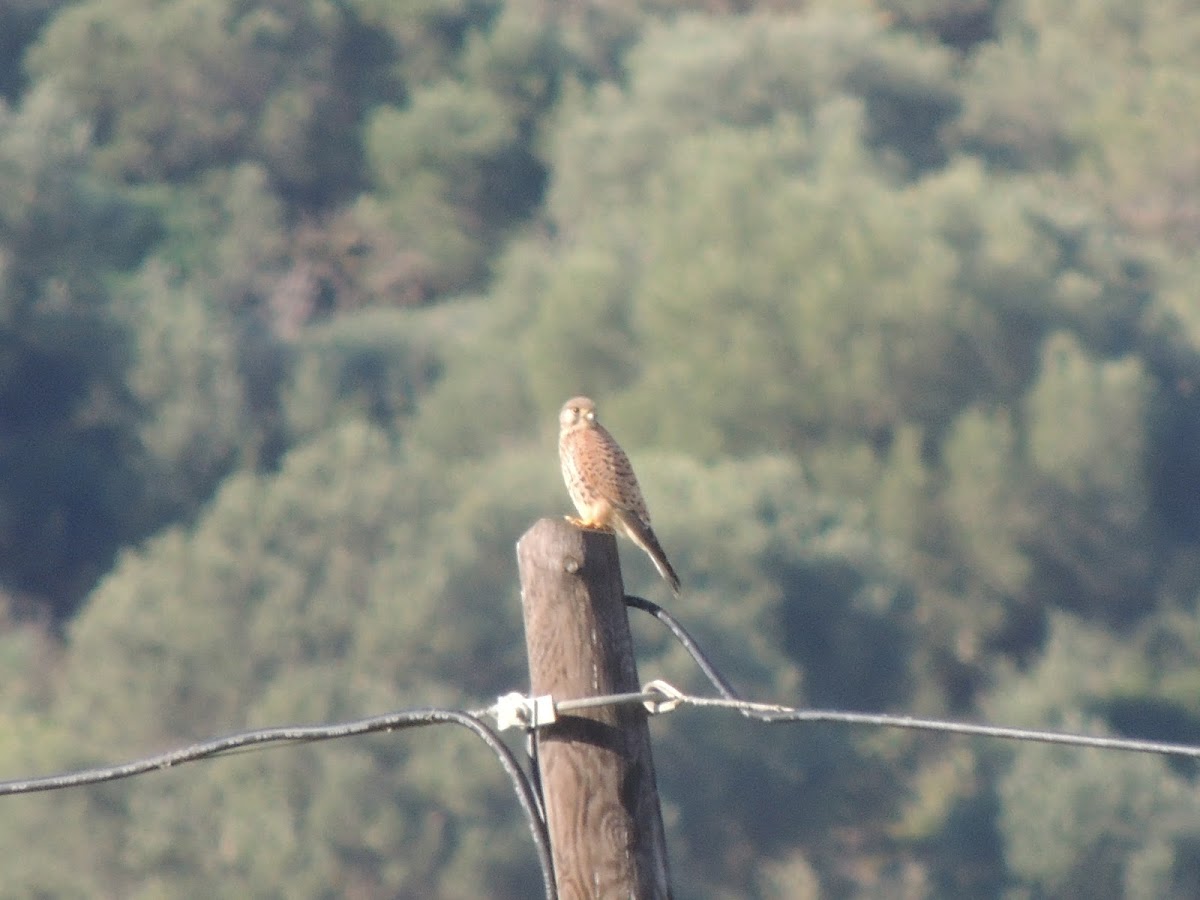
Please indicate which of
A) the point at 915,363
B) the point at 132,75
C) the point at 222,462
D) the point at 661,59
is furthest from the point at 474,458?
the point at 132,75

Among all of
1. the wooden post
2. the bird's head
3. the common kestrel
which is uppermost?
the bird's head

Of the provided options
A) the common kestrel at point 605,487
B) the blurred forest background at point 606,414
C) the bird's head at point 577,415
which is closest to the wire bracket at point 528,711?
the common kestrel at point 605,487

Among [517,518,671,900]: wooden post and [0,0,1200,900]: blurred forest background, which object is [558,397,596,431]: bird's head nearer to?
[517,518,671,900]: wooden post

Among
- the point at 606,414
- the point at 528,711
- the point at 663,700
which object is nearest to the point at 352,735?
the point at 528,711

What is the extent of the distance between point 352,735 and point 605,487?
2473 mm

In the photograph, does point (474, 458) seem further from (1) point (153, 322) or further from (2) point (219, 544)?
(2) point (219, 544)

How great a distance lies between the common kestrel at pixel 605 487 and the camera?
6582 millimetres

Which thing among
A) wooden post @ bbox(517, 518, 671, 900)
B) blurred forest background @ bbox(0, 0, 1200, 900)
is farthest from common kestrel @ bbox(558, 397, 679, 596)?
blurred forest background @ bbox(0, 0, 1200, 900)

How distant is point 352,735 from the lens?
14.0ft

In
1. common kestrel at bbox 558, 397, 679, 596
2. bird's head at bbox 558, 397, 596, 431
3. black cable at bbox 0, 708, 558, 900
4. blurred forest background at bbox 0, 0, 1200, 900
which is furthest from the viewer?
blurred forest background at bbox 0, 0, 1200, 900

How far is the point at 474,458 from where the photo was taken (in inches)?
1641

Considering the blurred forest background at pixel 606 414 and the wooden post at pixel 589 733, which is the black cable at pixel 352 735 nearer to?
the wooden post at pixel 589 733

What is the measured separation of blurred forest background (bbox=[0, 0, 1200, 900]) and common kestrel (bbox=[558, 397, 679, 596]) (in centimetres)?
2109

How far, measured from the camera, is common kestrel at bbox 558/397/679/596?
6582 millimetres
